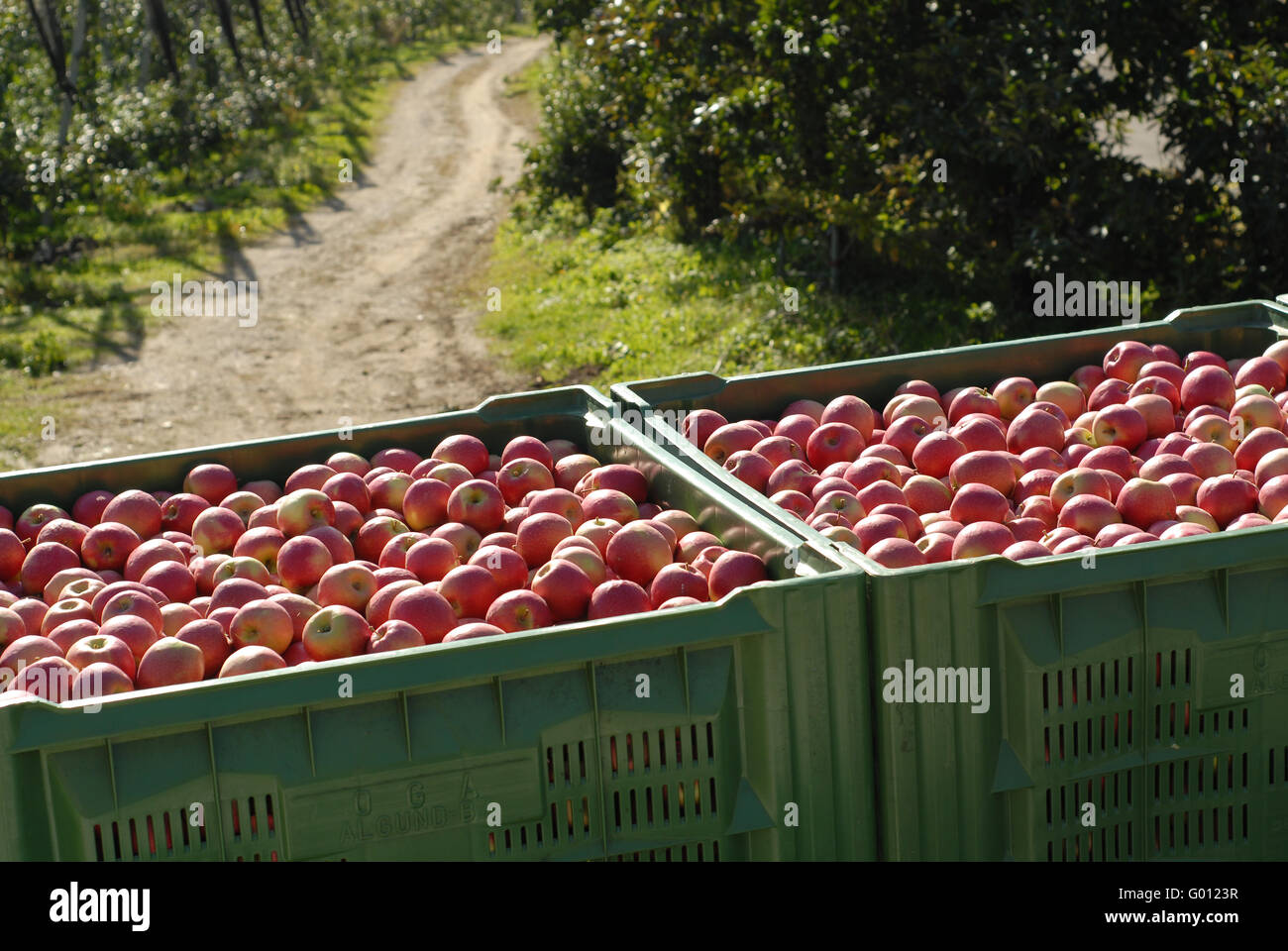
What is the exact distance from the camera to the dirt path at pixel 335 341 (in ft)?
32.8

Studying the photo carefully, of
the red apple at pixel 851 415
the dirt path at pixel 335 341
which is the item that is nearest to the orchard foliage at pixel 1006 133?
the dirt path at pixel 335 341

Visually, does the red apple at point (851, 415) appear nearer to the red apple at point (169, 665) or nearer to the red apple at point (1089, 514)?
the red apple at point (1089, 514)

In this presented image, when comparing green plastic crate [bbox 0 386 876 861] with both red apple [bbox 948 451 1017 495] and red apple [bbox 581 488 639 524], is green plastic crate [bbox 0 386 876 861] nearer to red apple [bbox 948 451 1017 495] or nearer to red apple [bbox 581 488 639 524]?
red apple [bbox 581 488 639 524]

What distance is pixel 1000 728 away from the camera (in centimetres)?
270

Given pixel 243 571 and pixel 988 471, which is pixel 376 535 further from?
pixel 988 471

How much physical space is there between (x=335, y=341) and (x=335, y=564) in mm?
9050

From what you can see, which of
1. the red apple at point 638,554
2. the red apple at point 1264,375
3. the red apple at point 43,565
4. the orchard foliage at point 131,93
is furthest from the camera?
the orchard foliage at point 131,93

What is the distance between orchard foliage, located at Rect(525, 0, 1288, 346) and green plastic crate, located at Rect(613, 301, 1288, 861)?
5529mm

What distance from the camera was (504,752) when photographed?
247 cm

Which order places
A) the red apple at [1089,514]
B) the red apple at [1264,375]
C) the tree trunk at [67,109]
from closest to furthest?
the red apple at [1089,514] → the red apple at [1264,375] → the tree trunk at [67,109]

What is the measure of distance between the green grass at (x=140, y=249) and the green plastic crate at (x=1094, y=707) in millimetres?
7779

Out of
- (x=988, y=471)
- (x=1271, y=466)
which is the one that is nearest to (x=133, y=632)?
(x=988, y=471)

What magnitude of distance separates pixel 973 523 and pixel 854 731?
2.44ft
